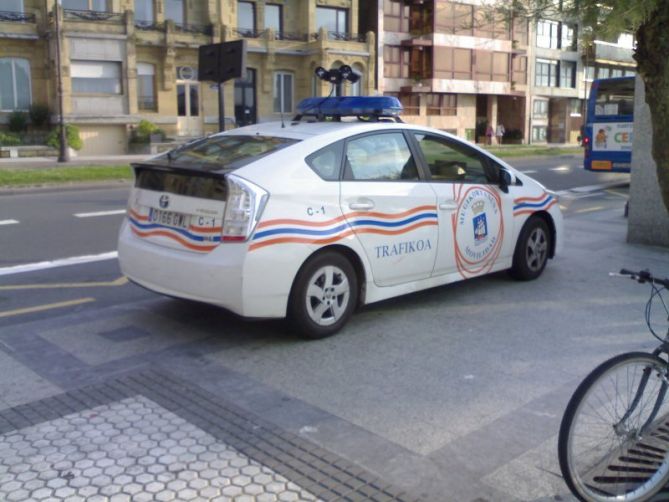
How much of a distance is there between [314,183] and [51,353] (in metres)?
2.26

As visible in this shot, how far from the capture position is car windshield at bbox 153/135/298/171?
5.56m

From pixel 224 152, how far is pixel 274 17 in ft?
120

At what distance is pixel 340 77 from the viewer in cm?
756

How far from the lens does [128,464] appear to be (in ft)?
12.1

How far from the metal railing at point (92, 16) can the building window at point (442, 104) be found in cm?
2105

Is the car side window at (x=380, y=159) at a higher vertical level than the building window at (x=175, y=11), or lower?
lower

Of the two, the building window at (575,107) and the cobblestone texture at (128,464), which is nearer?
the cobblestone texture at (128,464)

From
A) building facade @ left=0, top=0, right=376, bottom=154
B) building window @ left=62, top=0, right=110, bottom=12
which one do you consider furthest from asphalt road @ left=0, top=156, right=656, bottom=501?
building window @ left=62, top=0, right=110, bottom=12

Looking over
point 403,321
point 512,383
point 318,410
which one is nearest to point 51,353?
point 318,410

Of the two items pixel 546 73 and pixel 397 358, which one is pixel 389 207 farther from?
pixel 546 73

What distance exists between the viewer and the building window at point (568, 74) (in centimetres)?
5619

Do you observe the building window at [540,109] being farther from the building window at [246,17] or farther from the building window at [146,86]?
the building window at [146,86]

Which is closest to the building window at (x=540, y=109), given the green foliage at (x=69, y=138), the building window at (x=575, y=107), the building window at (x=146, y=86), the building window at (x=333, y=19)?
the building window at (x=575, y=107)

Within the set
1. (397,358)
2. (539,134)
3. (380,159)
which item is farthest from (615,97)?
(539,134)
